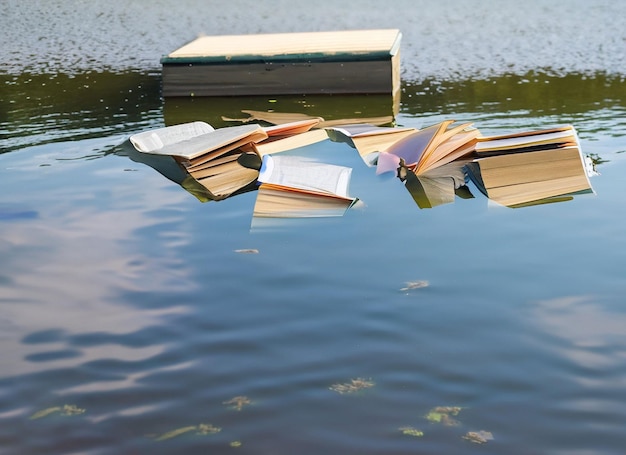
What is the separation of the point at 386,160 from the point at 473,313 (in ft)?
7.41

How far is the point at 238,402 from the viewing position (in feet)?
9.21

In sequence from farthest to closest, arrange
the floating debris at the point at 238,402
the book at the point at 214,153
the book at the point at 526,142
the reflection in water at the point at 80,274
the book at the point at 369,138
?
1. the book at the point at 369,138
2. the book at the point at 214,153
3. the book at the point at 526,142
4. the reflection in water at the point at 80,274
5. the floating debris at the point at 238,402

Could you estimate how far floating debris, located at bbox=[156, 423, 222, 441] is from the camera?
2.62 metres

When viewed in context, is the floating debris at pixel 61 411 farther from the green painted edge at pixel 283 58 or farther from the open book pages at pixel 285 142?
the green painted edge at pixel 283 58

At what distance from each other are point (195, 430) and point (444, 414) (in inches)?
32.9

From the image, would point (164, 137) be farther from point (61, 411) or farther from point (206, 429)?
point (206, 429)

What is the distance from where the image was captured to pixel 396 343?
3217 mm

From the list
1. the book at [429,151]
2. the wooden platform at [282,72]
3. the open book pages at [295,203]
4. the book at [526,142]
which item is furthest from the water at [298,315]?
the wooden platform at [282,72]

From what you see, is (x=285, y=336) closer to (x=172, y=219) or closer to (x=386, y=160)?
(x=172, y=219)

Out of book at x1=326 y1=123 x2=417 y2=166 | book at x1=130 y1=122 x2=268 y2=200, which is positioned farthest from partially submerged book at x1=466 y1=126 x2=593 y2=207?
book at x1=130 y1=122 x2=268 y2=200

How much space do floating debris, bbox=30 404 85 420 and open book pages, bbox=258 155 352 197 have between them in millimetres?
2300

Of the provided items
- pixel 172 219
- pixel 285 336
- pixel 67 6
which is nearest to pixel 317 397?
pixel 285 336

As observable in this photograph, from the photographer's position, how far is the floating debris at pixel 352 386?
9.41 feet

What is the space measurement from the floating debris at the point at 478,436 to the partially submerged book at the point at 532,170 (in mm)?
2439
